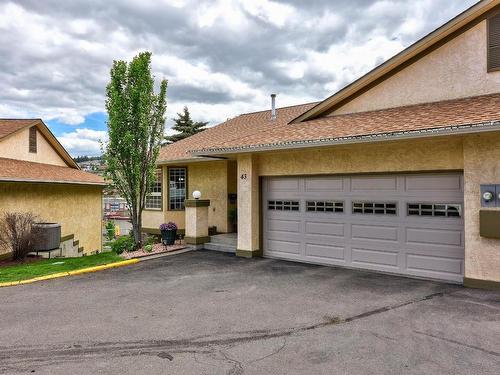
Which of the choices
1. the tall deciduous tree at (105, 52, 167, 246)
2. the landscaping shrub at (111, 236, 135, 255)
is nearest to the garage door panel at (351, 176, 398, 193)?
the tall deciduous tree at (105, 52, 167, 246)

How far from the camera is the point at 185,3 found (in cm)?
1203

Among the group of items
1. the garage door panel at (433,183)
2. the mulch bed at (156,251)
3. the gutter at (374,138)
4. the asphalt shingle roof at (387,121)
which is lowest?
the mulch bed at (156,251)

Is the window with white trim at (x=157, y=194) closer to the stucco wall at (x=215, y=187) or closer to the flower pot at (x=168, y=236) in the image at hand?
the stucco wall at (x=215, y=187)

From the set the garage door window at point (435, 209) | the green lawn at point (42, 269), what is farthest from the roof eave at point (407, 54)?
the green lawn at point (42, 269)

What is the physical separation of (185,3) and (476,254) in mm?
11507

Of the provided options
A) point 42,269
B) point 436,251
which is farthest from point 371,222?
point 42,269

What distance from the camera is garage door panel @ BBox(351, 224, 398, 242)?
30.4ft

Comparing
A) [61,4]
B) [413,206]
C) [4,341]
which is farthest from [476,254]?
[61,4]

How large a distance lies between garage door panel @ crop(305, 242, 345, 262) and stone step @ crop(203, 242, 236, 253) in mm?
2957

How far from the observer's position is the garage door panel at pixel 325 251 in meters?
10.1

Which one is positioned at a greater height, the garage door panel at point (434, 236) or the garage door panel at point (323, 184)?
the garage door panel at point (323, 184)

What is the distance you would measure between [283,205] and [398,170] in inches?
148

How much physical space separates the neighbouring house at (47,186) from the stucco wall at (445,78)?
12.9m

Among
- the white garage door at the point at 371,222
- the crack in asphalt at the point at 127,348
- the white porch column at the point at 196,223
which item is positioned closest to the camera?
the crack in asphalt at the point at 127,348
